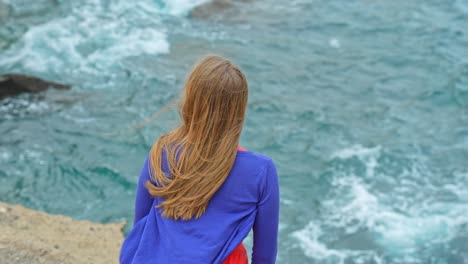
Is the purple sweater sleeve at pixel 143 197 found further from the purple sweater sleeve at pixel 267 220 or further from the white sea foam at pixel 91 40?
the white sea foam at pixel 91 40

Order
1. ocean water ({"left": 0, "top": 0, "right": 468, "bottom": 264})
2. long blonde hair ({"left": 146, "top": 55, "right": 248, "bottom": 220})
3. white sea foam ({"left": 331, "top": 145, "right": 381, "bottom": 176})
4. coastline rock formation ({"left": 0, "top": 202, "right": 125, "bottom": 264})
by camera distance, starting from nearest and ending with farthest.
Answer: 1. long blonde hair ({"left": 146, "top": 55, "right": 248, "bottom": 220})
2. coastline rock formation ({"left": 0, "top": 202, "right": 125, "bottom": 264})
3. ocean water ({"left": 0, "top": 0, "right": 468, "bottom": 264})
4. white sea foam ({"left": 331, "top": 145, "right": 381, "bottom": 176})

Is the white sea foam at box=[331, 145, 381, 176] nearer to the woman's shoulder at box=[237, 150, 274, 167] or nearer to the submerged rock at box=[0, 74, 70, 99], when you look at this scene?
the submerged rock at box=[0, 74, 70, 99]

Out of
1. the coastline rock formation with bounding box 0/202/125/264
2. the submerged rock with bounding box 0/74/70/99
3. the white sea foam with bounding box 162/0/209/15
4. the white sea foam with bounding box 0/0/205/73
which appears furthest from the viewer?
the white sea foam with bounding box 162/0/209/15

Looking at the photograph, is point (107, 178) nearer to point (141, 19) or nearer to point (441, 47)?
point (141, 19)

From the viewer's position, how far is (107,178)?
7.71m

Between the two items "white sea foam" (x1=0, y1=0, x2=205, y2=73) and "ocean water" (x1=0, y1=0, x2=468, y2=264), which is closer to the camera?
"ocean water" (x1=0, y1=0, x2=468, y2=264)

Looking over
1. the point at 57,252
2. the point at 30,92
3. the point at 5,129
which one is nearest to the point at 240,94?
the point at 57,252

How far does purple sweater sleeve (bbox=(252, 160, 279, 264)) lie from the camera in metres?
2.55

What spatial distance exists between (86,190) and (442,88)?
537 centimetres

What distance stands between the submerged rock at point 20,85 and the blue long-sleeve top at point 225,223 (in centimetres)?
715

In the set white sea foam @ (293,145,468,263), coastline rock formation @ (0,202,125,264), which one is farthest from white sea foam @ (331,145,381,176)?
coastline rock formation @ (0,202,125,264)

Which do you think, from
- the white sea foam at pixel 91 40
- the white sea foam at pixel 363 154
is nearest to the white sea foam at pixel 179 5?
the white sea foam at pixel 91 40

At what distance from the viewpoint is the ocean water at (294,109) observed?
23.6ft

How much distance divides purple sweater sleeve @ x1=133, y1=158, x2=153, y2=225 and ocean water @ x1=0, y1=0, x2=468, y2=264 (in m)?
3.77
